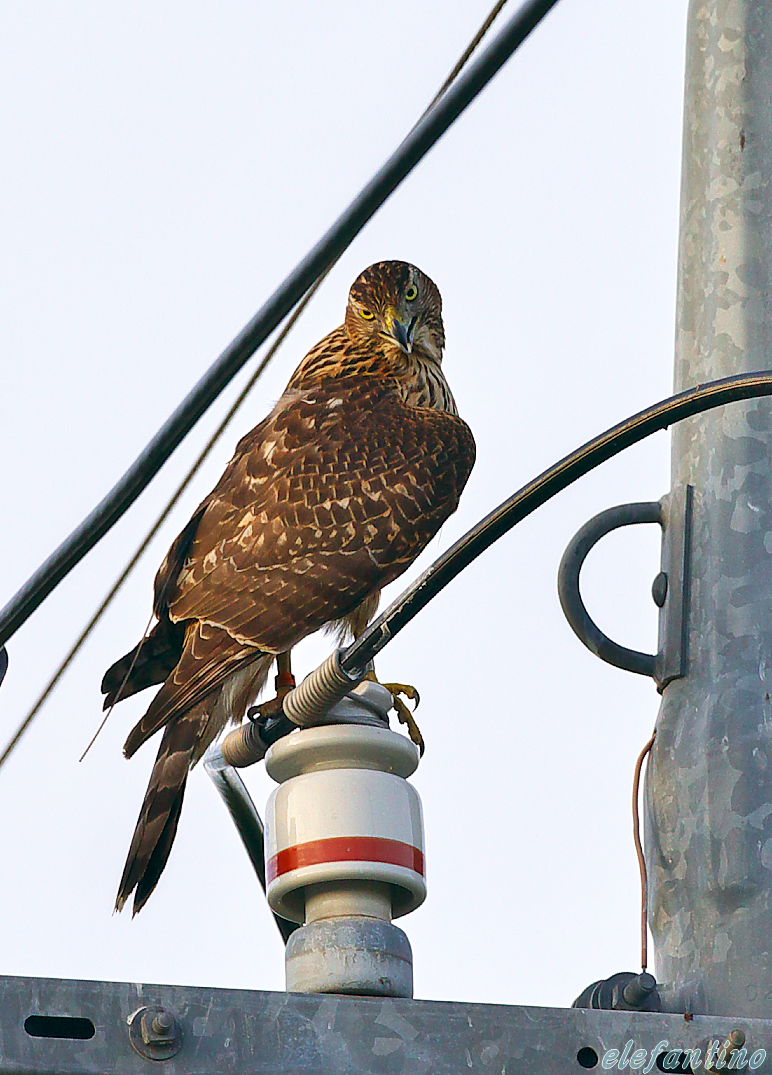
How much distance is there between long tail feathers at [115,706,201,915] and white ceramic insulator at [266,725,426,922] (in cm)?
144

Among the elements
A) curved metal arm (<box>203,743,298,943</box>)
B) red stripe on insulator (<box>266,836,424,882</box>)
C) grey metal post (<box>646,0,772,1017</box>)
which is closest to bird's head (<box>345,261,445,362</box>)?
grey metal post (<box>646,0,772,1017</box>)

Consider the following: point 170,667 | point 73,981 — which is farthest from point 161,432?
point 170,667

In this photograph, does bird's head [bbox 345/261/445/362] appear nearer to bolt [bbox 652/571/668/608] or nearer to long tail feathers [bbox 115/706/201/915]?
long tail feathers [bbox 115/706/201/915]

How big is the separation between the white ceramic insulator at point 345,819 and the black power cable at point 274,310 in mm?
507

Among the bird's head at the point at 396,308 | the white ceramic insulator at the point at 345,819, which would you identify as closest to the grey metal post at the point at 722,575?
the white ceramic insulator at the point at 345,819

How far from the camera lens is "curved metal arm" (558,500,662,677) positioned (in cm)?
369

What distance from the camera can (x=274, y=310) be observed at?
3125 millimetres

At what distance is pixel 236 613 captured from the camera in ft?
17.3

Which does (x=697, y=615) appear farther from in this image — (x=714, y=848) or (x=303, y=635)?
(x=303, y=635)

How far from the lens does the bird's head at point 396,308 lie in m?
6.35

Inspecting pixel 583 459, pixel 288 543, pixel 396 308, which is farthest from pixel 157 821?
pixel 396 308

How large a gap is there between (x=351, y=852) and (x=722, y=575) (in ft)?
3.20

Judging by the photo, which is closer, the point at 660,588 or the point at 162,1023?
the point at 162,1023

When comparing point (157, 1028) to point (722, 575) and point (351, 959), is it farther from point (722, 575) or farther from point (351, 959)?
point (722, 575)
